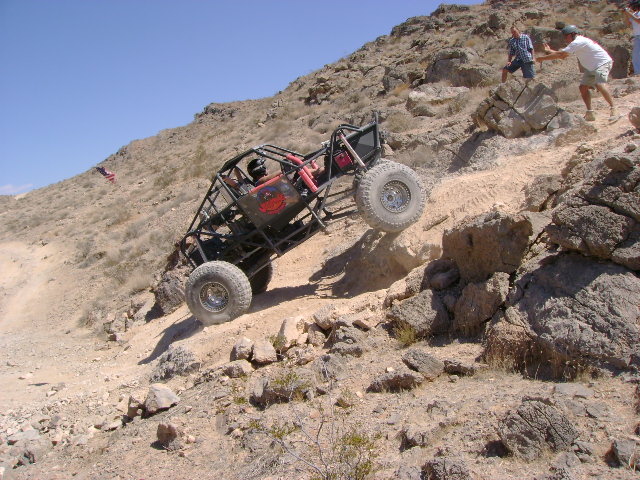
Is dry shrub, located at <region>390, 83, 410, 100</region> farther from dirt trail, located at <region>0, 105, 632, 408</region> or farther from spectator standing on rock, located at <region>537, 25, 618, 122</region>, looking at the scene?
spectator standing on rock, located at <region>537, 25, 618, 122</region>

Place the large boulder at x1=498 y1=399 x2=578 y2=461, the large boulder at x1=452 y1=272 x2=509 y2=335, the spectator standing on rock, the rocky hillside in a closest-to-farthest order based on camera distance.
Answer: the large boulder at x1=498 y1=399 x2=578 y2=461 → the rocky hillside → the large boulder at x1=452 y1=272 x2=509 y2=335 → the spectator standing on rock

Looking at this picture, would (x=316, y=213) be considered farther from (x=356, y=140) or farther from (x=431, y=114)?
(x=431, y=114)

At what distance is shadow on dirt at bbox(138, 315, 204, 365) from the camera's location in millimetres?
8109

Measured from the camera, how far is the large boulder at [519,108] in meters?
8.17

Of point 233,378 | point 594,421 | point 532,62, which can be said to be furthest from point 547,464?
point 532,62

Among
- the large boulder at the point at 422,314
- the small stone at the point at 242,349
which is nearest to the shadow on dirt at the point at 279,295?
the small stone at the point at 242,349

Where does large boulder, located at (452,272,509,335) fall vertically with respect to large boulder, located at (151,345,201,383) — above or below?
below

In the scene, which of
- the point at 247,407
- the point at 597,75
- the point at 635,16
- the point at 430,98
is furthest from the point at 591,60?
the point at 430,98

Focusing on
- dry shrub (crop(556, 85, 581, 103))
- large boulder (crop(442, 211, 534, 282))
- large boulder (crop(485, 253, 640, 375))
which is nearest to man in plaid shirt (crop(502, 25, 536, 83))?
dry shrub (crop(556, 85, 581, 103))

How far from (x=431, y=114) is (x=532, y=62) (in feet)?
16.4

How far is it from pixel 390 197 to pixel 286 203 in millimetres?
1459

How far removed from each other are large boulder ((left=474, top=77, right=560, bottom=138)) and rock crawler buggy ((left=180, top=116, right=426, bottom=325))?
2602 mm

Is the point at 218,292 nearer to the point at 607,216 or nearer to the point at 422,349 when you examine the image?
the point at 422,349

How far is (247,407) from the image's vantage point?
466 centimetres
